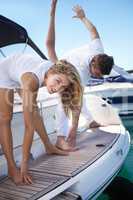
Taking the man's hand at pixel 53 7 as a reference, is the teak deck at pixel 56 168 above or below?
below

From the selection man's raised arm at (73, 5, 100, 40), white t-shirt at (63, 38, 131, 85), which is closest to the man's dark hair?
white t-shirt at (63, 38, 131, 85)

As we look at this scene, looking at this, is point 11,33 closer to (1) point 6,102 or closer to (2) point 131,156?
(1) point 6,102

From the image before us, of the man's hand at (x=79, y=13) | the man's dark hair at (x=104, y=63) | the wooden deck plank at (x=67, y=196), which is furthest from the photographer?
the man's hand at (x=79, y=13)

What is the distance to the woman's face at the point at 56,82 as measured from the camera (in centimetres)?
232

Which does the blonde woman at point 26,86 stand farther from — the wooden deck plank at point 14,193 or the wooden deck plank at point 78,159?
the wooden deck plank at point 78,159

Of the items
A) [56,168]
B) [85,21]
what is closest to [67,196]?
[56,168]

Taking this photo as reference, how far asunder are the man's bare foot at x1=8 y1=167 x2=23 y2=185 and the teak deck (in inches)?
1.1

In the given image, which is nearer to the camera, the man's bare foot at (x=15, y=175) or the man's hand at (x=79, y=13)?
the man's bare foot at (x=15, y=175)

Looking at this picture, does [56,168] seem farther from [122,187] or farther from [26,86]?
[122,187]

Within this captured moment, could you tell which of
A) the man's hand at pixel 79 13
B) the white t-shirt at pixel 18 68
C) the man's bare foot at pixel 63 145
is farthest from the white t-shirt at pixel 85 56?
the white t-shirt at pixel 18 68

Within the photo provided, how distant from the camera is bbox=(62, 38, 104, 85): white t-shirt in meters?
3.32

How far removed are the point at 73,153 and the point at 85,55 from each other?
935 millimetres

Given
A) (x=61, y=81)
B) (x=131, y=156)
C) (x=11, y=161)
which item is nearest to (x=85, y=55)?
(x=61, y=81)

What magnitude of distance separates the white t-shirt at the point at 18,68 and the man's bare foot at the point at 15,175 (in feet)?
1.90
